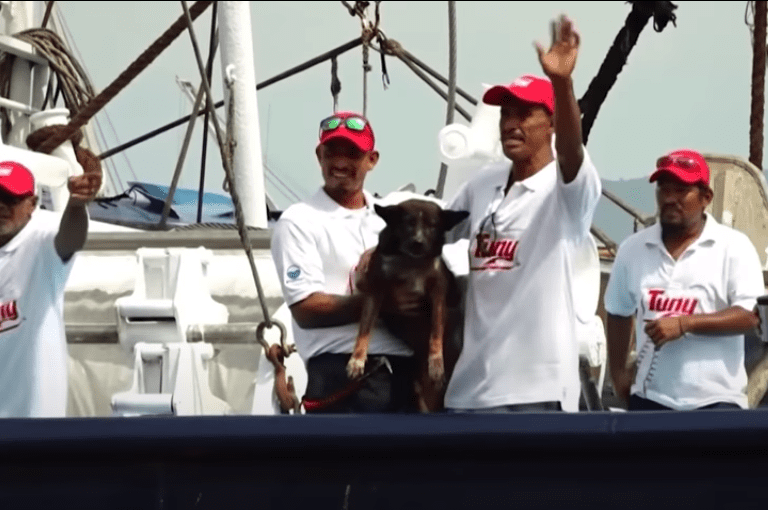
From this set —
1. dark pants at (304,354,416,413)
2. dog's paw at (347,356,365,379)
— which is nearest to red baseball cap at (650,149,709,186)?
dark pants at (304,354,416,413)

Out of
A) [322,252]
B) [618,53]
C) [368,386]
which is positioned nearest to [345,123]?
[322,252]

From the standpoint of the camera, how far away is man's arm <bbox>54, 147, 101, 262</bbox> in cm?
429

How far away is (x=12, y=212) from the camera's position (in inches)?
183

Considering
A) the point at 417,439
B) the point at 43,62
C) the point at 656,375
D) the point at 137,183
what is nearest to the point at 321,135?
the point at 417,439

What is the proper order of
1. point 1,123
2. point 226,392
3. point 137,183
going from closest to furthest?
point 226,392, point 1,123, point 137,183

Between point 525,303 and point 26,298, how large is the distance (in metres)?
1.55

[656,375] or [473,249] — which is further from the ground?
[473,249]

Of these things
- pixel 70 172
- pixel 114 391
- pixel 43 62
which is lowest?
pixel 114 391

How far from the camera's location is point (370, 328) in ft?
13.4

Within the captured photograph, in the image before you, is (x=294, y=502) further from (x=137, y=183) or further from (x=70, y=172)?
(x=137, y=183)

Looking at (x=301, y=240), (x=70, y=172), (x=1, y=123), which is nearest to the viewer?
(x=301, y=240)

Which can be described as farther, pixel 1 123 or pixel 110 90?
pixel 1 123

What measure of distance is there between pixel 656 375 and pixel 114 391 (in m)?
2.83

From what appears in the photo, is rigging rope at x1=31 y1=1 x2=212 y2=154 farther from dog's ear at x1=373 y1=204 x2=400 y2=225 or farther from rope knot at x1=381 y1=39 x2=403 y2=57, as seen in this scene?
dog's ear at x1=373 y1=204 x2=400 y2=225
